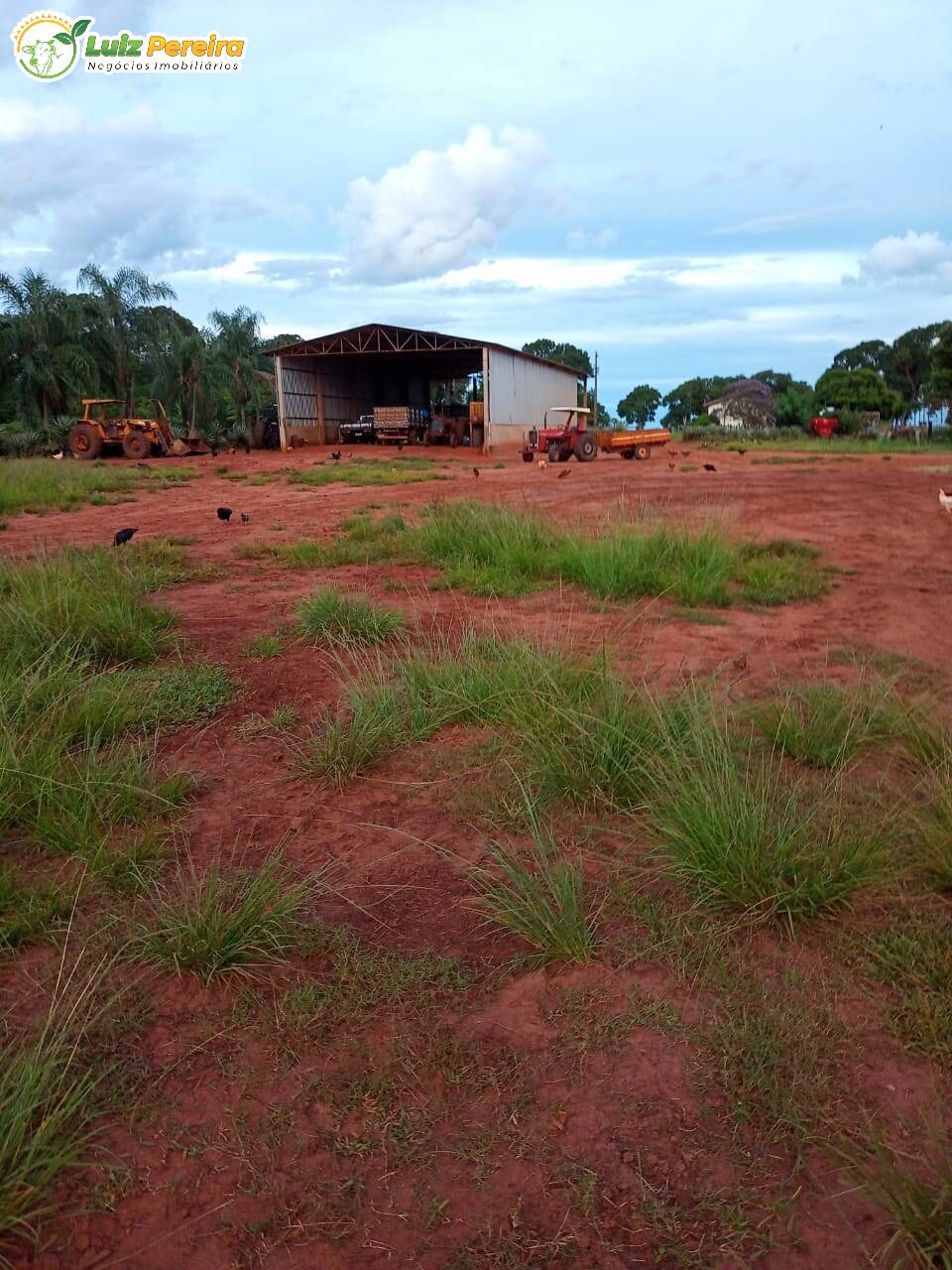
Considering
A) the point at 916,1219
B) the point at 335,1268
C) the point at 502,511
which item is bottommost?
the point at 335,1268

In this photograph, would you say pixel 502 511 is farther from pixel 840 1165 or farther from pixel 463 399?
pixel 463 399

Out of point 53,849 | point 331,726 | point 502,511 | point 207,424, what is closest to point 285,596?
point 502,511

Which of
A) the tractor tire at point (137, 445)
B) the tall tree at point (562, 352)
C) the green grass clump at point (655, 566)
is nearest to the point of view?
the green grass clump at point (655, 566)

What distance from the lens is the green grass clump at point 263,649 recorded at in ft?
16.9

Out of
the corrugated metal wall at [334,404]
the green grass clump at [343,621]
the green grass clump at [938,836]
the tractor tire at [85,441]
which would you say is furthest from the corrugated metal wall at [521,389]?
the green grass clump at [938,836]

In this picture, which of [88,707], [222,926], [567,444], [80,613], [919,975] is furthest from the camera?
[567,444]

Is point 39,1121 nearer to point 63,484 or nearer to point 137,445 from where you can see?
point 63,484

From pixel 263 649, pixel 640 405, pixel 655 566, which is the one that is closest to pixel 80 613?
pixel 263 649

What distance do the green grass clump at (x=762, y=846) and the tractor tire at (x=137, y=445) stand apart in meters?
25.7

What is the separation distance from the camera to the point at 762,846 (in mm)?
2756

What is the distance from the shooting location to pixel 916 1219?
5.53 ft

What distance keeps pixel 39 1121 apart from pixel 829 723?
3019mm

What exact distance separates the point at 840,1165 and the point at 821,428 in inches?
1647

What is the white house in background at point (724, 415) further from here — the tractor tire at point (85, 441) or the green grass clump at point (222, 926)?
the green grass clump at point (222, 926)
